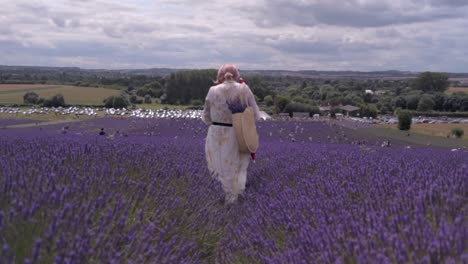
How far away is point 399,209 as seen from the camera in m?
3.26

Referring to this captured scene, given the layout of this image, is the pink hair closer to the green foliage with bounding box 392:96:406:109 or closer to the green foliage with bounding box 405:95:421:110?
the green foliage with bounding box 405:95:421:110

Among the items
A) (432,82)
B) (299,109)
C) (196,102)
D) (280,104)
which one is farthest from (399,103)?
(280,104)

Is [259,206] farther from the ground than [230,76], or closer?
closer

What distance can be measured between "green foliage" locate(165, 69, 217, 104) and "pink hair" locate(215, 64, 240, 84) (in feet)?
252

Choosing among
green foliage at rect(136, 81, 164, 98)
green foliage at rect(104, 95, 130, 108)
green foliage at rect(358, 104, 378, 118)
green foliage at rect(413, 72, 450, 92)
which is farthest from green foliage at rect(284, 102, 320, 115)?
green foliage at rect(413, 72, 450, 92)

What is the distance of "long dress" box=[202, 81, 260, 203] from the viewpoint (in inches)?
262

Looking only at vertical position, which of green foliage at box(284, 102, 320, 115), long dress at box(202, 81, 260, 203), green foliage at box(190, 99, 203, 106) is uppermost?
long dress at box(202, 81, 260, 203)

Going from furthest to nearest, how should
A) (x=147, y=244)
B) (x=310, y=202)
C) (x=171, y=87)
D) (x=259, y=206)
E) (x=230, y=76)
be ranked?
1. (x=171, y=87)
2. (x=230, y=76)
3. (x=259, y=206)
4. (x=310, y=202)
5. (x=147, y=244)

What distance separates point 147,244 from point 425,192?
58.6 inches

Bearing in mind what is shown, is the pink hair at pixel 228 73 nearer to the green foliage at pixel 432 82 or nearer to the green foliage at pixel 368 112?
the green foliage at pixel 368 112

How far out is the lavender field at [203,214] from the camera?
8.40 feet

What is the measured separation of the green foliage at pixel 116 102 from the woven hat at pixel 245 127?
64915 mm

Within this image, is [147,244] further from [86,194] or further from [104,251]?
[86,194]

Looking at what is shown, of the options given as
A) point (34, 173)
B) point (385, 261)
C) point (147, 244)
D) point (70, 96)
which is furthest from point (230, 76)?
point (70, 96)
